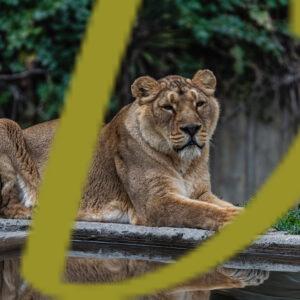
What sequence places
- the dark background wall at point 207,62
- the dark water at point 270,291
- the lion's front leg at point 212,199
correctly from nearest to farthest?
the dark water at point 270,291 → the lion's front leg at point 212,199 → the dark background wall at point 207,62

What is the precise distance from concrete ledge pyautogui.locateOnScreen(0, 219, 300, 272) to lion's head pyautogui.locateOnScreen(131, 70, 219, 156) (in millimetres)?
598

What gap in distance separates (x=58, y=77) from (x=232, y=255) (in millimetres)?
5052

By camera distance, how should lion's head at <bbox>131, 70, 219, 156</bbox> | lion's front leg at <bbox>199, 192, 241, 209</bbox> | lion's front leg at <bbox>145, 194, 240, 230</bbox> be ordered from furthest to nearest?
lion's front leg at <bbox>199, 192, 241, 209</bbox>
lion's head at <bbox>131, 70, 219, 156</bbox>
lion's front leg at <bbox>145, 194, 240, 230</bbox>

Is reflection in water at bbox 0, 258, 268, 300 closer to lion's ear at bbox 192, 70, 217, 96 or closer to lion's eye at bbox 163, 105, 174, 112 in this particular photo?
lion's eye at bbox 163, 105, 174, 112

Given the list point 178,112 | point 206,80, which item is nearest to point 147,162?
point 178,112

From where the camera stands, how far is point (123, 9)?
370cm

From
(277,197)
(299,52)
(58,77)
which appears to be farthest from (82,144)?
(299,52)

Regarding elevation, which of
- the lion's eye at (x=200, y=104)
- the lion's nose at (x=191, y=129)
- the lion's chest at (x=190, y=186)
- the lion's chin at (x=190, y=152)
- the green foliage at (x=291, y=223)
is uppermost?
the lion's eye at (x=200, y=104)

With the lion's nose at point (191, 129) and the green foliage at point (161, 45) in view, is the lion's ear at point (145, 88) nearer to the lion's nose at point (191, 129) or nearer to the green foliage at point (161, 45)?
the lion's nose at point (191, 129)

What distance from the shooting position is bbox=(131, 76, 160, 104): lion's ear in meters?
6.86

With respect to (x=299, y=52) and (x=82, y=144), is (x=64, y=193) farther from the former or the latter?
(x=299, y=52)

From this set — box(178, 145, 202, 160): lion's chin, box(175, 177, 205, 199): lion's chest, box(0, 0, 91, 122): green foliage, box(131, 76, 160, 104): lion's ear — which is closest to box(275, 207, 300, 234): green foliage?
box(175, 177, 205, 199): lion's chest

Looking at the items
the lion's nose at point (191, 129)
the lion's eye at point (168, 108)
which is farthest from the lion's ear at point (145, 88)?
the lion's nose at point (191, 129)

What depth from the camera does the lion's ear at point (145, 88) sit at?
686 centimetres
